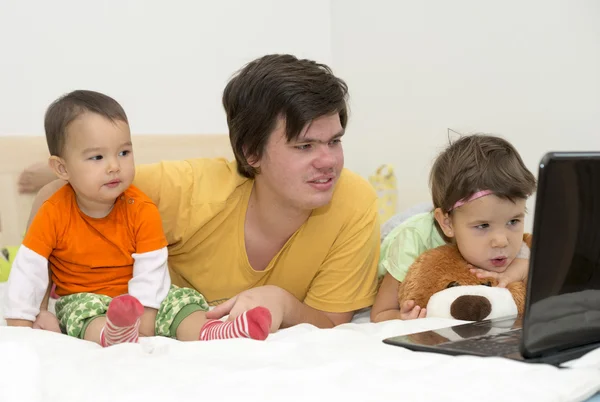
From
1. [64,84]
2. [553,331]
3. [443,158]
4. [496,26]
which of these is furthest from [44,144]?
[553,331]

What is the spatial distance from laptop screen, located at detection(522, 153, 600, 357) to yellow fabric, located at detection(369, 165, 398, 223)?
181cm

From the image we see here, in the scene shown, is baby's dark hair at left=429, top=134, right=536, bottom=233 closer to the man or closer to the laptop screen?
the man

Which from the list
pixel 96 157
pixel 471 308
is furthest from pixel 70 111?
pixel 471 308

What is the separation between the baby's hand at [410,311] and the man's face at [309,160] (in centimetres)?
30

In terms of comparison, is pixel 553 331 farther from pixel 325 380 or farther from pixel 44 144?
pixel 44 144

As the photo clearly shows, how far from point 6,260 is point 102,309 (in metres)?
0.79

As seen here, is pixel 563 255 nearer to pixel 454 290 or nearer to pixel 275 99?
pixel 454 290

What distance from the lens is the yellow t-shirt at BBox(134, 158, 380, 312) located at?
1.64 m

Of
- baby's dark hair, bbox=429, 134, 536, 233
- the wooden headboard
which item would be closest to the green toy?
the wooden headboard

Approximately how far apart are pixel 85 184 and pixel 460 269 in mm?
830

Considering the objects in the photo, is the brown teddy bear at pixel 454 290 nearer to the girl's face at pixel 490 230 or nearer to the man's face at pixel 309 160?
the girl's face at pixel 490 230

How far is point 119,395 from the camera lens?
842 mm

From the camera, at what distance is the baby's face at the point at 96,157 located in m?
1.43

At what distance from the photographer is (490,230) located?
5.04 feet
